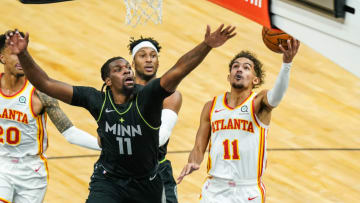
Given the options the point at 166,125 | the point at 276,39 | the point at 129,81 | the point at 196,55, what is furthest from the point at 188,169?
the point at 196,55

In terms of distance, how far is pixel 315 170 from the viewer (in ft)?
33.2

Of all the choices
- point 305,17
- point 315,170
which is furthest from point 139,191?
point 315,170

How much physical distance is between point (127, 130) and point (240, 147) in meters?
1.22

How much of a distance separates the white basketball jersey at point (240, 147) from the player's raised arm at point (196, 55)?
1.48 metres

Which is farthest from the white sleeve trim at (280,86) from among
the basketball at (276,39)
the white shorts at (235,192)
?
the white shorts at (235,192)

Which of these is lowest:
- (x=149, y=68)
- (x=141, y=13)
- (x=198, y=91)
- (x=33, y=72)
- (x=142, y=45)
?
(x=198, y=91)

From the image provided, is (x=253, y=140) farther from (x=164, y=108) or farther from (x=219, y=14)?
(x=219, y=14)

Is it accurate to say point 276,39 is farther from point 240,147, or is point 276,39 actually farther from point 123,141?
point 123,141

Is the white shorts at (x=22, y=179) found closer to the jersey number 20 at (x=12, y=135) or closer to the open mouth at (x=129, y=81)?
the jersey number 20 at (x=12, y=135)

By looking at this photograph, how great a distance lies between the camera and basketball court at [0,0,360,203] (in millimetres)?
9719

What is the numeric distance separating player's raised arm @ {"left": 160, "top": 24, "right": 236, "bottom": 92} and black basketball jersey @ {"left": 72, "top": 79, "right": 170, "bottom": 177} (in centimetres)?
51

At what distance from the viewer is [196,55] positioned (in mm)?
5578

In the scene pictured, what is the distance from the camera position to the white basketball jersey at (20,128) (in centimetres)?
735

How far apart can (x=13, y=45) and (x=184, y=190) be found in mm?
3987
